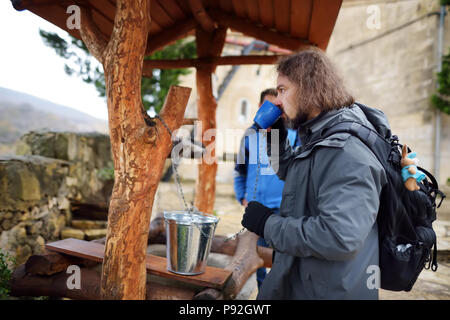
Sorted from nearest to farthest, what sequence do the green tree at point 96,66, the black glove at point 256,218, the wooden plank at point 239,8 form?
the black glove at point 256,218
the wooden plank at point 239,8
the green tree at point 96,66

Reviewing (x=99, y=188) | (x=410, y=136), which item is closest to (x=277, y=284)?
(x=99, y=188)

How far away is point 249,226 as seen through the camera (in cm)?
153

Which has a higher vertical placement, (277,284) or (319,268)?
(319,268)

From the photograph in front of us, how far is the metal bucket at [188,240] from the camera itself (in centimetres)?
218

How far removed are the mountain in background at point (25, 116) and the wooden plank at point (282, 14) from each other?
463 centimetres

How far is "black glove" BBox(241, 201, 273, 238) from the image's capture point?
4.91ft

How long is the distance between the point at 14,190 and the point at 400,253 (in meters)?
4.54

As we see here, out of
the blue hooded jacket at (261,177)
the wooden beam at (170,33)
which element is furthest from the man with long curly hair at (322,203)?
the wooden beam at (170,33)

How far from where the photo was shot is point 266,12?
3992mm

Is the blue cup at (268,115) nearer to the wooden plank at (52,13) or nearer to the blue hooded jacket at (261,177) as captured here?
the blue hooded jacket at (261,177)

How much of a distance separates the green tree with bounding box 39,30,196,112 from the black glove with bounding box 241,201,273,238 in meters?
6.33

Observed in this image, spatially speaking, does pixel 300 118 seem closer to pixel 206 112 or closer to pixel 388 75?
pixel 206 112
